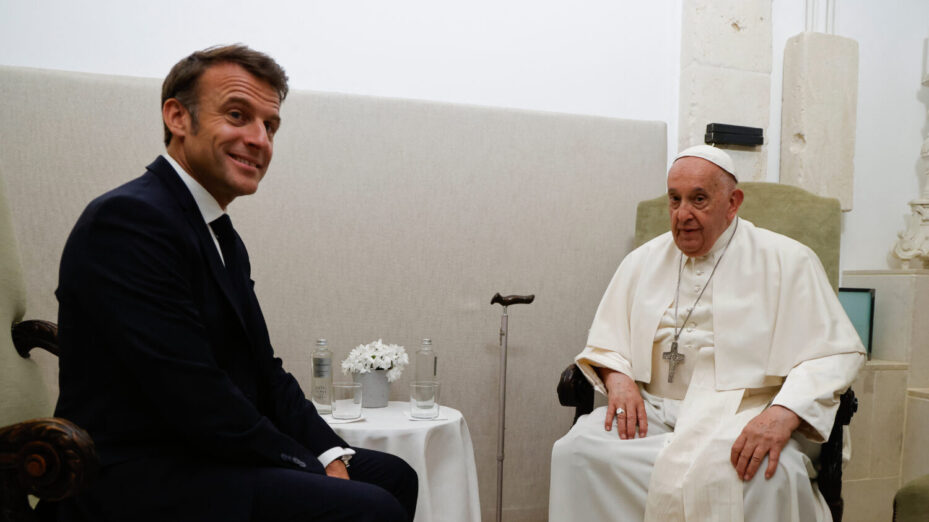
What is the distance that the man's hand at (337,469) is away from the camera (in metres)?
1.76

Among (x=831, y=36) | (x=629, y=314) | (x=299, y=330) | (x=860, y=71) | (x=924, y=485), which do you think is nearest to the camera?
(x=924, y=485)

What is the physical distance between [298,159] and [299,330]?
786 millimetres

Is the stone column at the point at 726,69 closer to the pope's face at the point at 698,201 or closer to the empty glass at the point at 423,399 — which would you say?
the pope's face at the point at 698,201

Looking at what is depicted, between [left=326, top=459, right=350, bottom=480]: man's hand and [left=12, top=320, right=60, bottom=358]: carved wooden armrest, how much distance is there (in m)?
0.81

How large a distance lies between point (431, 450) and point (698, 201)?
1357 millimetres

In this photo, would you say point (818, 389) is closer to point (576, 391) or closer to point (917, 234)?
point (576, 391)

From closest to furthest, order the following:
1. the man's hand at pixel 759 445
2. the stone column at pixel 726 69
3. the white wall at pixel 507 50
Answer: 1. the man's hand at pixel 759 445
2. the white wall at pixel 507 50
3. the stone column at pixel 726 69

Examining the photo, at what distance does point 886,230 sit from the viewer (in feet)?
13.5

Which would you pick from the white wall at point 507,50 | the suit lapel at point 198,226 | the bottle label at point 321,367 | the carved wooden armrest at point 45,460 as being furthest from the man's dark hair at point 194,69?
the white wall at point 507,50

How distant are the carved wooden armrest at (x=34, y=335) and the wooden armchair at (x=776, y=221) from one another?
65.4 inches

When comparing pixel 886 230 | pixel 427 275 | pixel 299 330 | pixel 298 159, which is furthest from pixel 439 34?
pixel 886 230

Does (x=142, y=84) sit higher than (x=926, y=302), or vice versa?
(x=142, y=84)

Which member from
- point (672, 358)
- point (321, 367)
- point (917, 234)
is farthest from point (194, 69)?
point (917, 234)

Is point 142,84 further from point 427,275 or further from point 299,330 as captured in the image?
point 427,275
